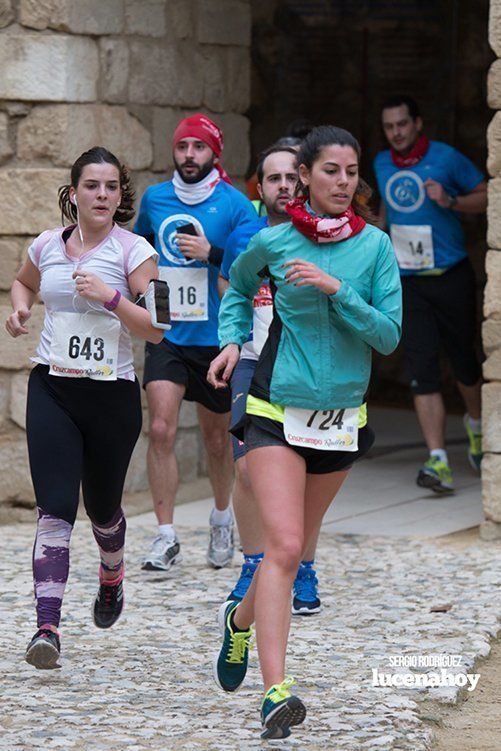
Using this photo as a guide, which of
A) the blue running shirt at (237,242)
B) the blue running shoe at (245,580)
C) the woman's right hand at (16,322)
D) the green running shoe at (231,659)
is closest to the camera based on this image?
the green running shoe at (231,659)

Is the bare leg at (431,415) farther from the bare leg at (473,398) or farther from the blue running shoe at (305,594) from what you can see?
the blue running shoe at (305,594)

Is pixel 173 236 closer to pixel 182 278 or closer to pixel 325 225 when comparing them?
pixel 182 278

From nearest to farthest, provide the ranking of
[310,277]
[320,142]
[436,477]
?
[310,277]
[320,142]
[436,477]

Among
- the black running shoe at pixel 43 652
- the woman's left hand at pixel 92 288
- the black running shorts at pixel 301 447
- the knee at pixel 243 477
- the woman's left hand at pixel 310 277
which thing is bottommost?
the black running shoe at pixel 43 652

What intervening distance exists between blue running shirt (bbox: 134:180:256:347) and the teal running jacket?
2153mm

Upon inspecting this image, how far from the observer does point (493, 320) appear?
700 cm

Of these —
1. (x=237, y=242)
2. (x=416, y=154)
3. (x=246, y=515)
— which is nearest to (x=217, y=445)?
(x=237, y=242)

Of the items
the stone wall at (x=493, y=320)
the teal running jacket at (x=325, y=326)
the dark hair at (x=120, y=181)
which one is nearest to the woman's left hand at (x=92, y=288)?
the dark hair at (x=120, y=181)

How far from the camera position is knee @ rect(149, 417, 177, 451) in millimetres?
6582

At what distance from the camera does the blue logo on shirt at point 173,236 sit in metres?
6.71

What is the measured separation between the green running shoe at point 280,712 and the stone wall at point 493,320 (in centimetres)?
307

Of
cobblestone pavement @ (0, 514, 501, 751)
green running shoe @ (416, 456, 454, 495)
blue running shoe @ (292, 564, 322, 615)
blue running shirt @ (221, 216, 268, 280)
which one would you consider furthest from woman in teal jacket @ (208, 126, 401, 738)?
green running shoe @ (416, 456, 454, 495)

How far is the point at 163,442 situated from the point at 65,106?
190 cm

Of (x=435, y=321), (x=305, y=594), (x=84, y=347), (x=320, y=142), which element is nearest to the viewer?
(x=320, y=142)
